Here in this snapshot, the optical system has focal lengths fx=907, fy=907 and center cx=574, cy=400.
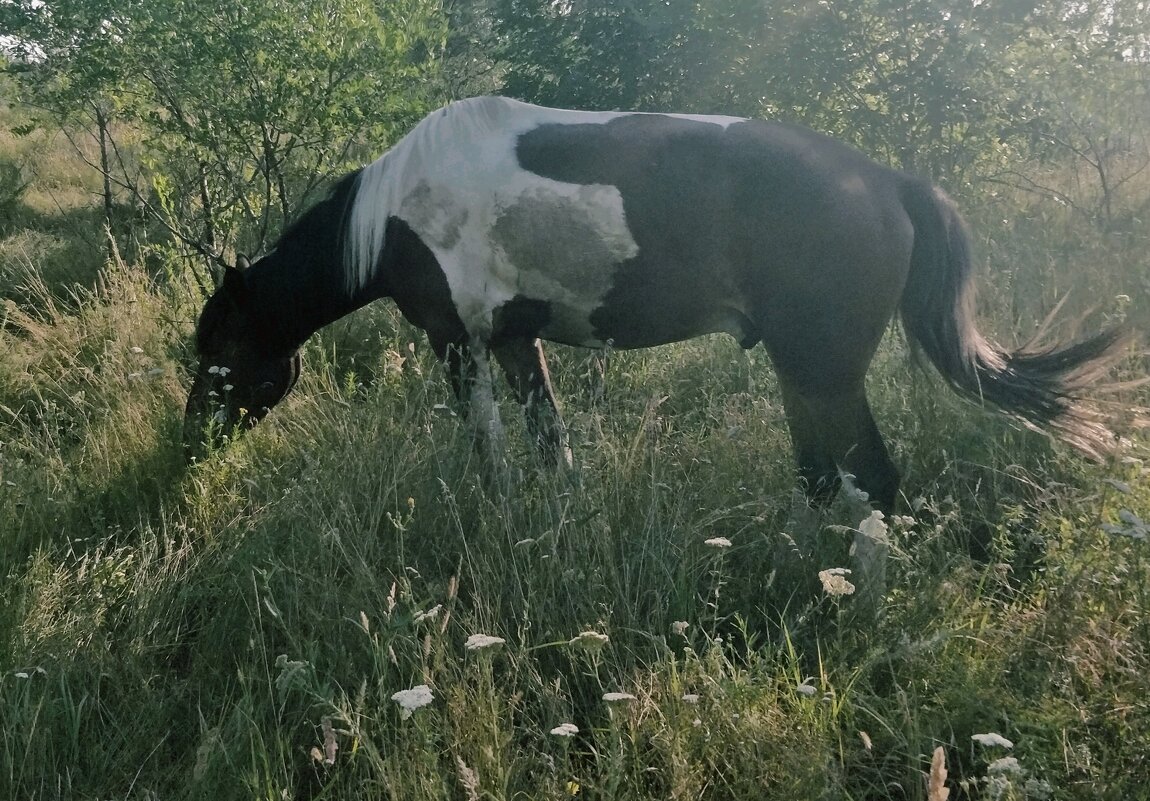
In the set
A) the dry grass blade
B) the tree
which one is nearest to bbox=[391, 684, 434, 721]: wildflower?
the dry grass blade

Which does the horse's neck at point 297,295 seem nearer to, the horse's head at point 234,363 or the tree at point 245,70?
the horse's head at point 234,363

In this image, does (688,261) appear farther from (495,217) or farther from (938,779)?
(938,779)

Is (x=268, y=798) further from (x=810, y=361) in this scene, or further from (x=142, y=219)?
(x=142, y=219)

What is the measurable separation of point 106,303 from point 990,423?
5730 mm

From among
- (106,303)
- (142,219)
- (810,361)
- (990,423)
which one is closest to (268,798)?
(810,361)

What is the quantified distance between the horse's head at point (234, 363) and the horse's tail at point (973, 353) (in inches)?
110

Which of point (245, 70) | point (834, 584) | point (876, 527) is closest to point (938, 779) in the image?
point (834, 584)

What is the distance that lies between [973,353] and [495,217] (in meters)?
1.82

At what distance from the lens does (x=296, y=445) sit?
4.10 m

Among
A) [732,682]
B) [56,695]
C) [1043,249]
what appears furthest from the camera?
[1043,249]

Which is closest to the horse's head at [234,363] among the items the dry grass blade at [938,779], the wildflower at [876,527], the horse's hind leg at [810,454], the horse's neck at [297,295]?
the horse's neck at [297,295]

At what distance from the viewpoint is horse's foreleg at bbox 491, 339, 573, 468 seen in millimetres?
3572

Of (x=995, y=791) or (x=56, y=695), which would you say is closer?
(x=995, y=791)

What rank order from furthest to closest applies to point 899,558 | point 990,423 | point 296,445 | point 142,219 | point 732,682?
point 142,219, point 296,445, point 990,423, point 899,558, point 732,682
